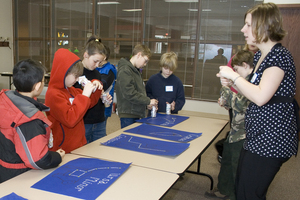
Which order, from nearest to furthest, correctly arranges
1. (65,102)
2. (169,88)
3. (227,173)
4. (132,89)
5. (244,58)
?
(65,102) → (244,58) → (227,173) → (132,89) → (169,88)

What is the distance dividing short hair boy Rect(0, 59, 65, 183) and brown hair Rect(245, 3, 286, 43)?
1.15 metres

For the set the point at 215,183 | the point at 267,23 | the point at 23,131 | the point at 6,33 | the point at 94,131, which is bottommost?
the point at 215,183

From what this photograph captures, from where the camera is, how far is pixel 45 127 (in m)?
1.34

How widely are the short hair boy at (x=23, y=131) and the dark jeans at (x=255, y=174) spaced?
971mm

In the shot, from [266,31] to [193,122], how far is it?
4.58ft

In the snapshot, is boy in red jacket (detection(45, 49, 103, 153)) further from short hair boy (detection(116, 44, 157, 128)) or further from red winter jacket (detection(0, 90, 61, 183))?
short hair boy (detection(116, 44, 157, 128))

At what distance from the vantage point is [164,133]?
209 cm

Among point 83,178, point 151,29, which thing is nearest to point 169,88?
point 83,178

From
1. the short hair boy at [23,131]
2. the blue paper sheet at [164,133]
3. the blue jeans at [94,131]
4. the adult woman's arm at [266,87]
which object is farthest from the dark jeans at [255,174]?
the blue jeans at [94,131]

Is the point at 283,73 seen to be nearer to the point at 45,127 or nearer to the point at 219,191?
the point at 45,127

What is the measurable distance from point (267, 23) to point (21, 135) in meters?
1.30

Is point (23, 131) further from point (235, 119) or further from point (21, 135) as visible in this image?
point (235, 119)

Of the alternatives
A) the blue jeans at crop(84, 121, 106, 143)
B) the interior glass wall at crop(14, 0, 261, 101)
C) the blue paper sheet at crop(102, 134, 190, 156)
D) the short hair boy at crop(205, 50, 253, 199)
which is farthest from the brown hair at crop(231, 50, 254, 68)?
the interior glass wall at crop(14, 0, 261, 101)

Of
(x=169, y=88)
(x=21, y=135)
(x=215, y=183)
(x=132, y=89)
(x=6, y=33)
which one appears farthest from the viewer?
(x=6, y=33)
